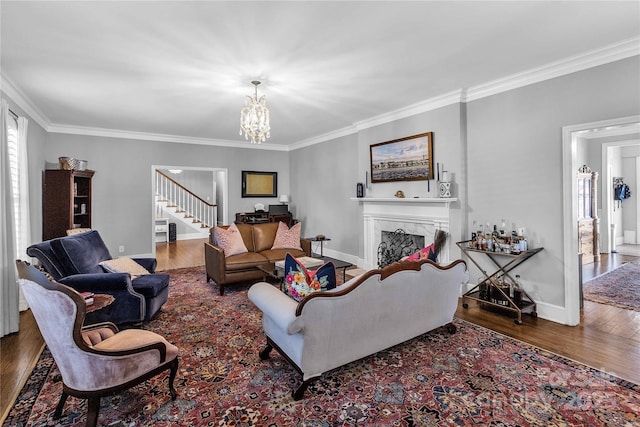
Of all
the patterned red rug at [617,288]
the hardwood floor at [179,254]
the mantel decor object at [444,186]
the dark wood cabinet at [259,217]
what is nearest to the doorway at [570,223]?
the patterned red rug at [617,288]

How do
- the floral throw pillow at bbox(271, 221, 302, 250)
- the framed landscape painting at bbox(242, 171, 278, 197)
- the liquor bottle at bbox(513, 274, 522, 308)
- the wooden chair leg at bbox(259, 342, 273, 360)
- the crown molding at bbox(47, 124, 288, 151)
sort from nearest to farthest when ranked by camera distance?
1. the wooden chair leg at bbox(259, 342, 273, 360)
2. the liquor bottle at bbox(513, 274, 522, 308)
3. the floral throw pillow at bbox(271, 221, 302, 250)
4. the crown molding at bbox(47, 124, 288, 151)
5. the framed landscape painting at bbox(242, 171, 278, 197)

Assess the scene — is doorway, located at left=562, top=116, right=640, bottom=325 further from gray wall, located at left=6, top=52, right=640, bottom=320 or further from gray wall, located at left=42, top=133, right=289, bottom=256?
gray wall, located at left=42, top=133, right=289, bottom=256

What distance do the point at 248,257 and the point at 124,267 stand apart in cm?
158

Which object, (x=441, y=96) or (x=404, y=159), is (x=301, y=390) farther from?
(x=441, y=96)

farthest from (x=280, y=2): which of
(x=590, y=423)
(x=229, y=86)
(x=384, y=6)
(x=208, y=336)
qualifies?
(x=590, y=423)

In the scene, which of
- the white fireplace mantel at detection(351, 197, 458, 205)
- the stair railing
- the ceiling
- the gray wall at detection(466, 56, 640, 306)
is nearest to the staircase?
the stair railing

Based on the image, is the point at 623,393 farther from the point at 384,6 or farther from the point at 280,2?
the point at 280,2

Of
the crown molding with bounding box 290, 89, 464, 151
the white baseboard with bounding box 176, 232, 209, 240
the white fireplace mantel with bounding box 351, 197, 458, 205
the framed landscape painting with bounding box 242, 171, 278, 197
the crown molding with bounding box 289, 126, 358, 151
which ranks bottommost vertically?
the white baseboard with bounding box 176, 232, 209, 240

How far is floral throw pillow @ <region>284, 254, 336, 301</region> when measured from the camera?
2316 mm

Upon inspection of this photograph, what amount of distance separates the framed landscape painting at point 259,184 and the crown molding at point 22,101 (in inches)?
144

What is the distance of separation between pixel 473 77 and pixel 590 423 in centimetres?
328

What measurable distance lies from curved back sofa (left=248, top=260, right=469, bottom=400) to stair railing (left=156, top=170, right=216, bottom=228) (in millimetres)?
7952

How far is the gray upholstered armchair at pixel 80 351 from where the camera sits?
1670mm

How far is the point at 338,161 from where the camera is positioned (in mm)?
6602
